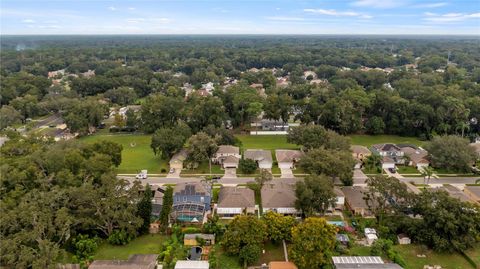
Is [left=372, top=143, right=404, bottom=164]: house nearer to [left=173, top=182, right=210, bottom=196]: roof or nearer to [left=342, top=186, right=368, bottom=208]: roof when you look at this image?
[left=342, top=186, right=368, bottom=208]: roof

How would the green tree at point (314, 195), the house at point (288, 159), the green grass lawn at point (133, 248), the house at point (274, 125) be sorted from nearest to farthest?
the green grass lawn at point (133, 248)
the green tree at point (314, 195)
the house at point (288, 159)
the house at point (274, 125)

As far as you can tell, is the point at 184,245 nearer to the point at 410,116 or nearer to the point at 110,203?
the point at 110,203

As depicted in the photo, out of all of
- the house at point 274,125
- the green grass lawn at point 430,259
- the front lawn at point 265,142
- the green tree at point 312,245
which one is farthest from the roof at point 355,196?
the house at point 274,125

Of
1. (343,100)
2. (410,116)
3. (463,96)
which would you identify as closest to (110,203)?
(343,100)

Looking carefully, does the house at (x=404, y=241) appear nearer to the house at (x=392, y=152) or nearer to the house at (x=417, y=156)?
the house at (x=417, y=156)

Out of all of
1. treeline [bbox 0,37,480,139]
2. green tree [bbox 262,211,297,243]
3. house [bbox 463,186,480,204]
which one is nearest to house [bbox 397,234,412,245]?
green tree [bbox 262,211,297,243]

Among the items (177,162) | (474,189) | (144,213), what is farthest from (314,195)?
(177,162)
